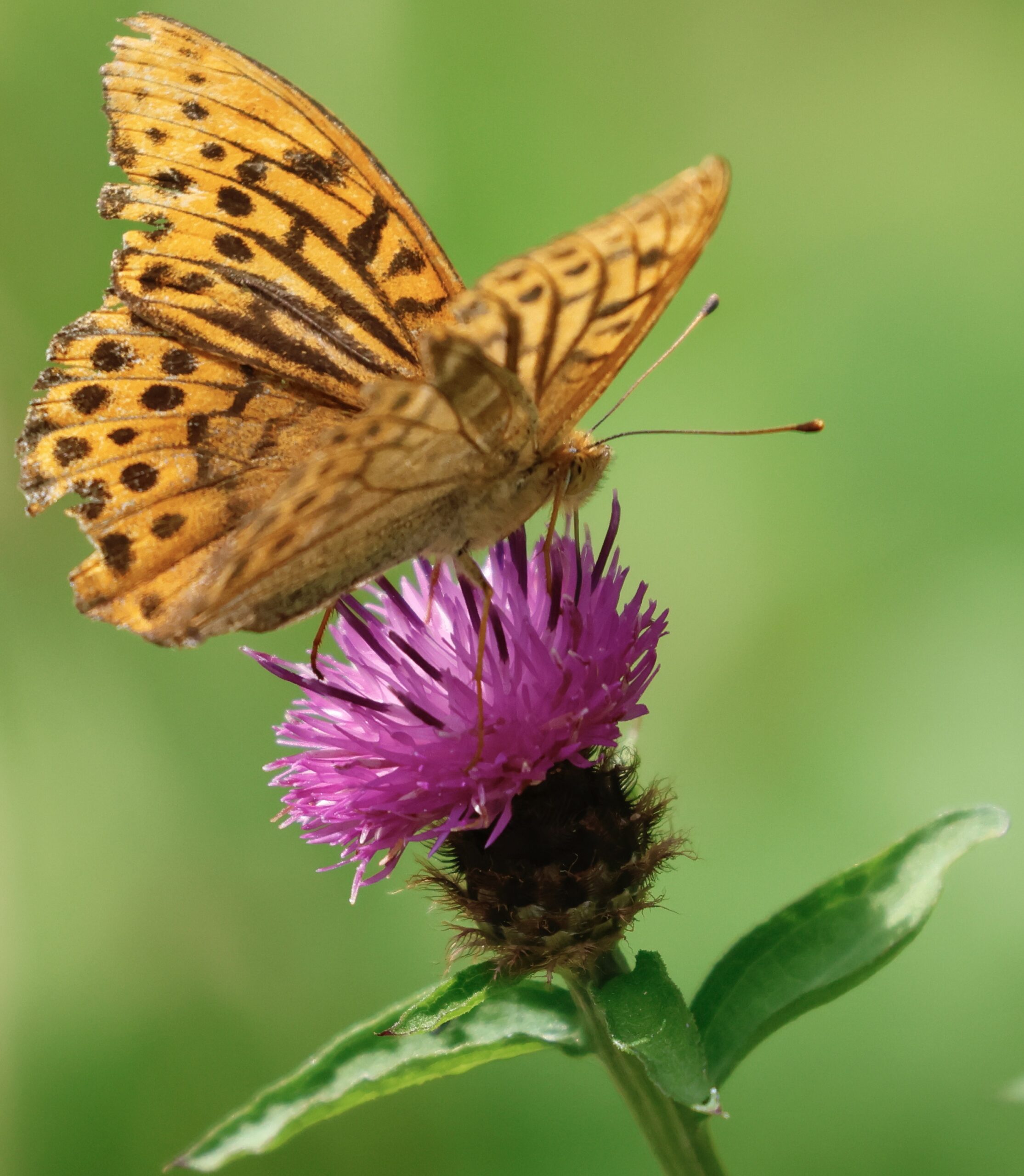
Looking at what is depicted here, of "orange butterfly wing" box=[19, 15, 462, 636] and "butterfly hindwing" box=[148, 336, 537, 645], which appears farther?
"orange butterfly wing" box=[19, 15, 462, 636]

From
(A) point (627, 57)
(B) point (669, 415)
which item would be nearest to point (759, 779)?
(B) point (669, 415)

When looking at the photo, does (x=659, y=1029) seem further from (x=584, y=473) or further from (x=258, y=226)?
(x=258, y=226)

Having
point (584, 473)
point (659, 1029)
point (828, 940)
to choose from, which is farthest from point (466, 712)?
point (828, 940)

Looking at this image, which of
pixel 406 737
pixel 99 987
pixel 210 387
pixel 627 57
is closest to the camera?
pixel 406 737

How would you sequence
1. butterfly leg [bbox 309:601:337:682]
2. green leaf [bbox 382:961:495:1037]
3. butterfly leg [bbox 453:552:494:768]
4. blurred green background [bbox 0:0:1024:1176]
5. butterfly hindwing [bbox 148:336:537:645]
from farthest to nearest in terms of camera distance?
blurred green background [bbox 0:0:1024:1176], butterfly leg [bbox 309:601:337:682], butterfly leg [bbox 453:552:494:768], green leaf [bbox 382:961:495:1037], butterfly hindwing [bbox 148:336:537:645]

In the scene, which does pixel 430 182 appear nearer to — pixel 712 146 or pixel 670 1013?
pixel 712 146

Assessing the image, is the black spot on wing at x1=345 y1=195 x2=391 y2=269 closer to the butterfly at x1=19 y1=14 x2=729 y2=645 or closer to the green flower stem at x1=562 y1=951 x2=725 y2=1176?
the butterfly at x1=19 y1=14 x2=729 y2=645

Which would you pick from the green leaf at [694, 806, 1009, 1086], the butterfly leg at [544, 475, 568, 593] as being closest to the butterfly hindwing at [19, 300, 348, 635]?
the butterfly leg at [544, 475, 568, 593]

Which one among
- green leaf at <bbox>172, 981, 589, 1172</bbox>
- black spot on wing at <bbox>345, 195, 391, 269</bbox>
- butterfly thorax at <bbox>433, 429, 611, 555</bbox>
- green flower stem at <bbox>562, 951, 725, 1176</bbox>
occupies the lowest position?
green flower stem at <bbox>562, 951, 725, 1176</bbox>
